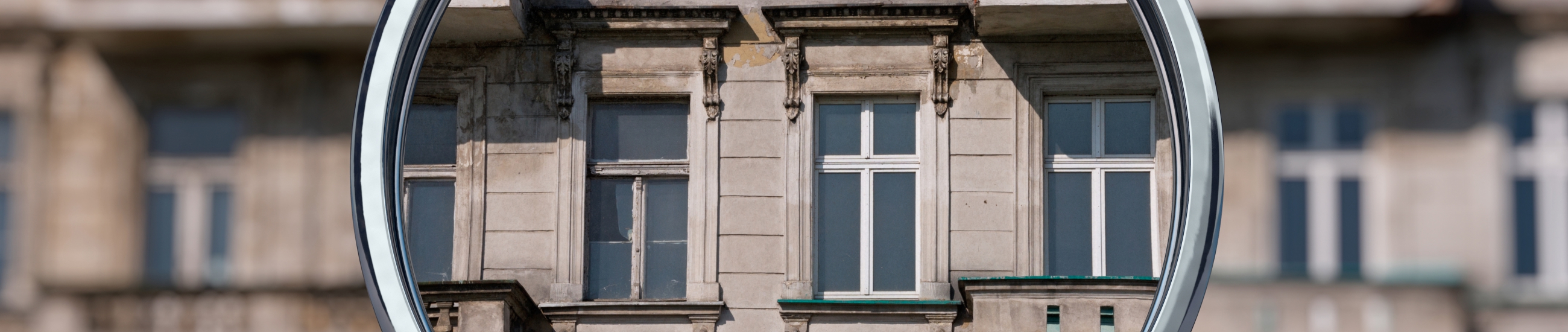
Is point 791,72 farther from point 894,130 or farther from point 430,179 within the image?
point 430,179

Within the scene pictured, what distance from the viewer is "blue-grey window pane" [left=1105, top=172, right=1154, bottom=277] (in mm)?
9938

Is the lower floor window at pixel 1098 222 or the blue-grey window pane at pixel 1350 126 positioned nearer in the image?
the blue-grey window pane at pixel 1350 126

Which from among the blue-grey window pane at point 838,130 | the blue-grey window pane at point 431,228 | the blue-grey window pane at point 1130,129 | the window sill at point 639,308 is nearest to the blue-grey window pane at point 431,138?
the blue-grey window pane at point 431,228

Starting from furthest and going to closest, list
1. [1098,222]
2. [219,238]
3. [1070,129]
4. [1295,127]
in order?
[1070,129] → [1098,222] → [219,238] → [1295,127]

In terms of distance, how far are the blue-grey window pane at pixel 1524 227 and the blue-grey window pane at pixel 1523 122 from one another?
0.21 m

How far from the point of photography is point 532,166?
10.2 metres

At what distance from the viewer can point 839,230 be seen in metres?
10.2

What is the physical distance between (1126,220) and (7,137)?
681 centimetres

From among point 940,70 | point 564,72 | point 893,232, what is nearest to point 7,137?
point 564,72

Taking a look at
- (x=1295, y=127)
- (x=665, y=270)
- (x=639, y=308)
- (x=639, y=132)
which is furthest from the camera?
(x=639, y=132)

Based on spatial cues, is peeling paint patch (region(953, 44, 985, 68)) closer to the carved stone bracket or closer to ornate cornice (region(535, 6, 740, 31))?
ornate cornice (region(535, 6, 740, 31))

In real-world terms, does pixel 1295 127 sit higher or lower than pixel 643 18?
lower

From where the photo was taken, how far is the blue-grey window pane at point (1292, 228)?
647 cm

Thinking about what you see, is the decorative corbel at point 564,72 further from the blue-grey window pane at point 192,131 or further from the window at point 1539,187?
the window at point 1539,187
